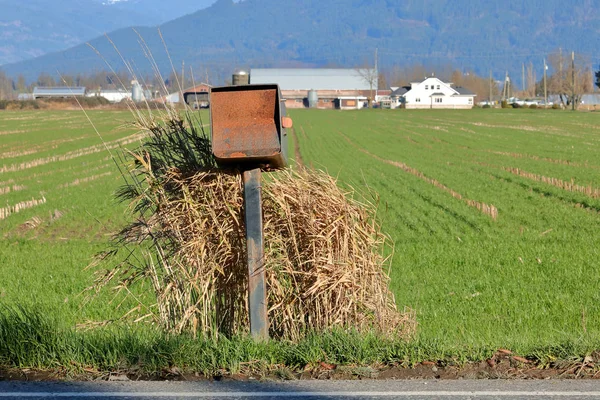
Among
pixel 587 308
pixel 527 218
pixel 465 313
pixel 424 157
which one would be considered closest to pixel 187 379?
pixel 465 313

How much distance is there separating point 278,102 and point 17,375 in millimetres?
2861

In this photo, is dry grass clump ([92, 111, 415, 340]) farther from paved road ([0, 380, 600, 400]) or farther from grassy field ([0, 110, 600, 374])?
paved road ([0, 380, 600, 400])

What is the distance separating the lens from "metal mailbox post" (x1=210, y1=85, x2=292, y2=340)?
6871 millimetres

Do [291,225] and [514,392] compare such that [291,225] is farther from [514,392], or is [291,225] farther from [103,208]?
[103,208]

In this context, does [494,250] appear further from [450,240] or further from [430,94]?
[430,94]

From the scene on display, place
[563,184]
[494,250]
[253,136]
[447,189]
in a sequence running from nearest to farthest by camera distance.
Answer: [253,136] → [494,250] → [447,189] → [563,184]

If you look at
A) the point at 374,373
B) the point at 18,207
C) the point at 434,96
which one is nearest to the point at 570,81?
the point at 434,96

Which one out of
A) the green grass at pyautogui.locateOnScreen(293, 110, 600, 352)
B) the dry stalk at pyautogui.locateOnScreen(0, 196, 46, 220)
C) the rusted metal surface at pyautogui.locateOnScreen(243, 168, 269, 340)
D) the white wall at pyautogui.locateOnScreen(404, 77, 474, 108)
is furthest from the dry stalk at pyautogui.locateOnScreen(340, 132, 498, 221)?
the white wall at pyautogui.locateOnScreen(404, 77, 474, 108)

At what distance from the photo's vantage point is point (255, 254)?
694 centimetres

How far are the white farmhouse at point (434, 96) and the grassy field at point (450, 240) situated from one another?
145 m

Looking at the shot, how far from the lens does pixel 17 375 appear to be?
6609mm

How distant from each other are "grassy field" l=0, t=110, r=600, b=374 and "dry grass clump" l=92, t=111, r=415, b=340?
501 millimetres

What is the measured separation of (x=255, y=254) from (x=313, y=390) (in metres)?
1.29

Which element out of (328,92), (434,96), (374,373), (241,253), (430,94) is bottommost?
(374,373)
